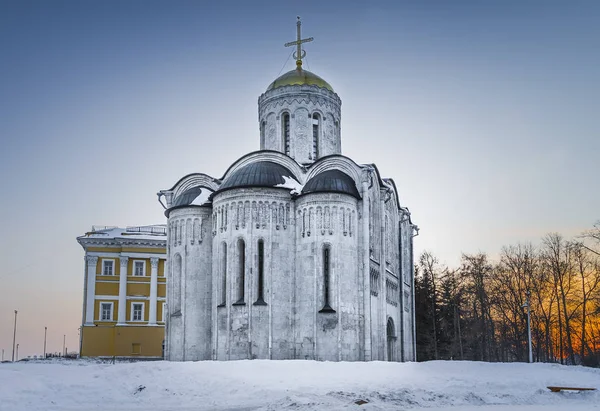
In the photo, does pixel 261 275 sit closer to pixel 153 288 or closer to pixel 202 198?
pixel 202 198

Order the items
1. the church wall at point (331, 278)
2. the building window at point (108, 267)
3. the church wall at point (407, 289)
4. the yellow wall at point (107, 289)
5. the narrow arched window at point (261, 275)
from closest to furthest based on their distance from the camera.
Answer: the church wall at point (331, 278) < the narrow arched window at point (261, 275) < the church wall at point (407, 289) < the yellow wall at point (107, 289) < the building window at point (108, 267)

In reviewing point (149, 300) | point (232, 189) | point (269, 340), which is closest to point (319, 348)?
point (269, 340)

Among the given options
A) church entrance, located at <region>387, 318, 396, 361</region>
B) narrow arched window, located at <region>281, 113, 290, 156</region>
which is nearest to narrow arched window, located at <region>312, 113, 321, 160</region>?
narrow arched window, located at <region>281, 113, 290, 156</region>

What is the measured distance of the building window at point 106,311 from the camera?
160 feet

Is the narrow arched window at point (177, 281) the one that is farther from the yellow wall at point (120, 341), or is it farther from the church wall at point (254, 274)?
the yellow wall at point (120, 341)

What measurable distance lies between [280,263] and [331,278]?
2535 mm

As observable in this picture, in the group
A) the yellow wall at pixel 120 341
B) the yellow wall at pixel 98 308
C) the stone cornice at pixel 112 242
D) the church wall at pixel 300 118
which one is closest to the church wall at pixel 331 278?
the church wall at pixel 300 118

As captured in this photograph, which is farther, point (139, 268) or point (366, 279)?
point (139, 268)

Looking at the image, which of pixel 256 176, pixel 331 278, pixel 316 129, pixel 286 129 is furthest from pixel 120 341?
pixel 331 278

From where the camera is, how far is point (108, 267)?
162ft

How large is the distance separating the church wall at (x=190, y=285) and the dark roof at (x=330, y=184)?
589 centimetres

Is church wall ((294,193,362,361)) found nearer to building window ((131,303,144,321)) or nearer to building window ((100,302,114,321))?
building window ((131,303,144,321))

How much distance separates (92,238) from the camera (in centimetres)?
4903

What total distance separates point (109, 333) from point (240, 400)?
3237 centimetres
